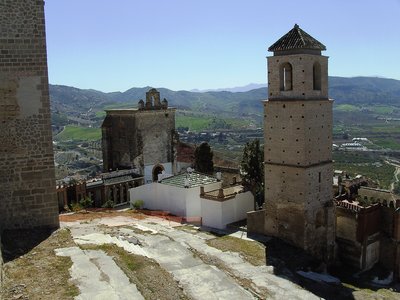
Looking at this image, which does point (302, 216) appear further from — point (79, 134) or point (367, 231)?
point (79, 134)

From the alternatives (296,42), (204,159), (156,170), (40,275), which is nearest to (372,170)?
(204,159)

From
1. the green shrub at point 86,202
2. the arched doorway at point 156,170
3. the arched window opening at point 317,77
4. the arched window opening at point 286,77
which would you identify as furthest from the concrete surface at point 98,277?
the arched doorway at point 156,170

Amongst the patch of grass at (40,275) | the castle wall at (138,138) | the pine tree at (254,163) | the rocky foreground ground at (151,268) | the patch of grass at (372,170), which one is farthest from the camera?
the patch of grass at (372,170)

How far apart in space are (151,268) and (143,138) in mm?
18385

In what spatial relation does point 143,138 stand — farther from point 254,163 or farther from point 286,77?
point 286,77

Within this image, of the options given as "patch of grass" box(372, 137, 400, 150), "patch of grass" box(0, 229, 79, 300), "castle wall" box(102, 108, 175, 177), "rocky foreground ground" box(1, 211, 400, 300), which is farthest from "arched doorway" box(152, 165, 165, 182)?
"patch of grass" box(372, 137, 400, 150)

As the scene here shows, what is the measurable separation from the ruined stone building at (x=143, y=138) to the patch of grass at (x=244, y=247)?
12306mm

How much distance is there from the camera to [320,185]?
19828 mm

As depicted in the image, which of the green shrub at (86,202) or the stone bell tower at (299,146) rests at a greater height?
the stone bell tower at (299,146)

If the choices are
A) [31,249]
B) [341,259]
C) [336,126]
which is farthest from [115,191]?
[336,126]

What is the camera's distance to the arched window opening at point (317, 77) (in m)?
19.6

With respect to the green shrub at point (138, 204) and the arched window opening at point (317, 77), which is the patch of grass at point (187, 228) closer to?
the green shrub at point (138, 204)

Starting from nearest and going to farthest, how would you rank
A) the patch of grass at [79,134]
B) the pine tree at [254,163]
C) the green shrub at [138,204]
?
1. the green shrub at [138,204]
2. the pine tree at [254,163]
3. the patch of grass at [79,134]

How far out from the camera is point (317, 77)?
1961 centimetres
